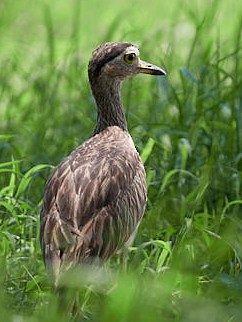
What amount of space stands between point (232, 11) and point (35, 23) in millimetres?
1537

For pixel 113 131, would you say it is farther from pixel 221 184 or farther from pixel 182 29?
pixel 182 29

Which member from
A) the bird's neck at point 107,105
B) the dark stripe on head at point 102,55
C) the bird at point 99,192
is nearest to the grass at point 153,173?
the bird at point 99,192

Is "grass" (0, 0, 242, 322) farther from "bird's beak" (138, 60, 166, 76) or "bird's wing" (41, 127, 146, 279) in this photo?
"bird's beak" (138, 60, 166, 76)

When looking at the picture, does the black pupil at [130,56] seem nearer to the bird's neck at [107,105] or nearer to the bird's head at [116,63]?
the bird's head at [116,63]

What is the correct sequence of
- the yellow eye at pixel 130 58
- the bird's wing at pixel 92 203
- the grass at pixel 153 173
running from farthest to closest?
the yellow eye at pixel 130 58 < the bird's wing at pixel 92 203 < the grass at pixel 153 173

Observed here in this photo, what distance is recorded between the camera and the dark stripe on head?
6.86 meters

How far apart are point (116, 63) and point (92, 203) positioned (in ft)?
3.54

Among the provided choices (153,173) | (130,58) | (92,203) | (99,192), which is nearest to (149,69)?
(130,58)

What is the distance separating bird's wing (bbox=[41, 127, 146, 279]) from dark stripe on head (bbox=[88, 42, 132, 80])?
0.42 meters

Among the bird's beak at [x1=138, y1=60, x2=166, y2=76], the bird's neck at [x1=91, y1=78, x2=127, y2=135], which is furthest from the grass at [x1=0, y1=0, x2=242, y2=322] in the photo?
the bird's beak at [x1=138, y1=60, x2=166, y2=76]

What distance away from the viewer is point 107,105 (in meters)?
7.01

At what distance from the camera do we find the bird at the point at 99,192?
19.4ft

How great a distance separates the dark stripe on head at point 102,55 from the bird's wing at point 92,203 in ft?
1.37

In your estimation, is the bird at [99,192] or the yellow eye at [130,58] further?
the yellow eye at [130,58]
